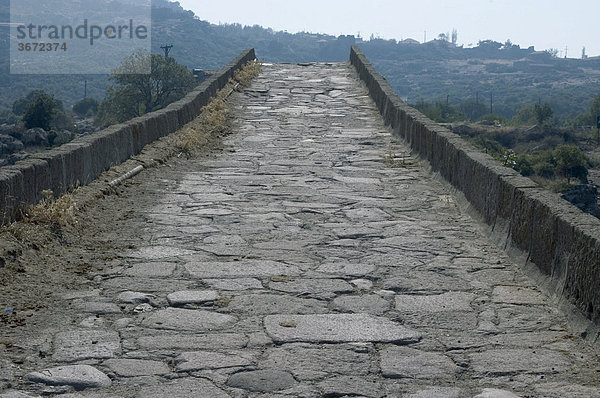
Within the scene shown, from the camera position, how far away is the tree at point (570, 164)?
5549 cm

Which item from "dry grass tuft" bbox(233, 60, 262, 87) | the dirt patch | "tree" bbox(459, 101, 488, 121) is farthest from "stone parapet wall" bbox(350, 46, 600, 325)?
"tree" bbox(459, 101, 488, 121)

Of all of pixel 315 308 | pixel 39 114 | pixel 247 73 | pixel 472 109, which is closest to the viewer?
Answer: pixel 315 308

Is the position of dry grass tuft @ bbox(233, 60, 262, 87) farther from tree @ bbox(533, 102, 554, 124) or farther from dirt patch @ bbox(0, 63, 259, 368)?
tree @ bbox(533, 102, 554, 124)

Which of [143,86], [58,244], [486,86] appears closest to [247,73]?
[58,244]

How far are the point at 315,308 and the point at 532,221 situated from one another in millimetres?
1618

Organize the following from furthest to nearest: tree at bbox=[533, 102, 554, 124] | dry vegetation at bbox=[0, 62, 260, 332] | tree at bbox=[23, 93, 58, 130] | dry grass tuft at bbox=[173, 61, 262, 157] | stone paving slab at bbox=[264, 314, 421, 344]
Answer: tree at bbox=[533, 102, 554, 124] < tree at bbox=[23, 93, 58, 130] < dry grass tuft at bbox=[173, 61, 262, 157] < dry vegetation at bbox=[0, 62, 260, 332] < stone paving slab at bbox=[264, 314, 421, 344]

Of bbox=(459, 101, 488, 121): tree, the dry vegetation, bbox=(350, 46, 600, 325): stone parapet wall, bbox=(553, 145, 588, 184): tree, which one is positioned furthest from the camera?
bbox=(459, 101, 488, 121): tree

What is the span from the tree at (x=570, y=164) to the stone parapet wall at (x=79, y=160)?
155 feet

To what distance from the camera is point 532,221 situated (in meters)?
5.28

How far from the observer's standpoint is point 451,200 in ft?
24.9

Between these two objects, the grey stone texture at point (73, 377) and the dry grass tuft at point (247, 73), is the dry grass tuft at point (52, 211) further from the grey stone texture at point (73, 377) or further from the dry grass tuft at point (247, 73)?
the dry grass tuft at point (247, 73)

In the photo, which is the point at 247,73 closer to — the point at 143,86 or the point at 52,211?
the point at 52,211

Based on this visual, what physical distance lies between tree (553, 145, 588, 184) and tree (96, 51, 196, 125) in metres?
27.7

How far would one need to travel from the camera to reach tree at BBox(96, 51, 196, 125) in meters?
62.9
